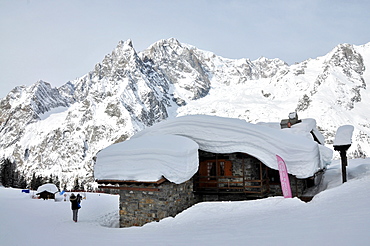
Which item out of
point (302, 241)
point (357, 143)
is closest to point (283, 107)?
point (357, 143)

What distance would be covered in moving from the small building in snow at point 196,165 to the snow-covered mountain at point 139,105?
7882 cm

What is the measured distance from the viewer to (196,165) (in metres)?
11.9

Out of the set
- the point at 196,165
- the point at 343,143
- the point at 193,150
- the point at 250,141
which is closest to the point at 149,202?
the point at 196,165

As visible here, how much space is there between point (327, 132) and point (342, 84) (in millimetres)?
30582

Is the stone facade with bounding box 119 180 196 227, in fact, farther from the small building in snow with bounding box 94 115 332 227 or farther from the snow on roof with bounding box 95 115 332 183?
the snow on roof with bounding box 95 115 332 183

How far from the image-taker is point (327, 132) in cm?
9394

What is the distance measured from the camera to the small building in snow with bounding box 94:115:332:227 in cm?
1075

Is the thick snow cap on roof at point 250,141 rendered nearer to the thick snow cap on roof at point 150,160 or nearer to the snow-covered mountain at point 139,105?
the thick snow cap on roof at point 150,160

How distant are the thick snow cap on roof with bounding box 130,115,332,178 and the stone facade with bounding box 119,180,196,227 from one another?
2429 millimetres

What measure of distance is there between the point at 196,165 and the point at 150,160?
2.14 metres

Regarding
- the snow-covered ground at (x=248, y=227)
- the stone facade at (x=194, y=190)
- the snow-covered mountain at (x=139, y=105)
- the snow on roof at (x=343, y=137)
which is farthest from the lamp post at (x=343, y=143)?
the snow-covered mountain at (x=139, y=105)

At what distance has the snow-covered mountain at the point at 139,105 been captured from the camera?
356ft

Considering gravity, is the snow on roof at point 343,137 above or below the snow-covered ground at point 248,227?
above

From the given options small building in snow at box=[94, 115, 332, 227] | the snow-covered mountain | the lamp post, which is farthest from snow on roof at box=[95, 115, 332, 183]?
the snow-covered mountain
